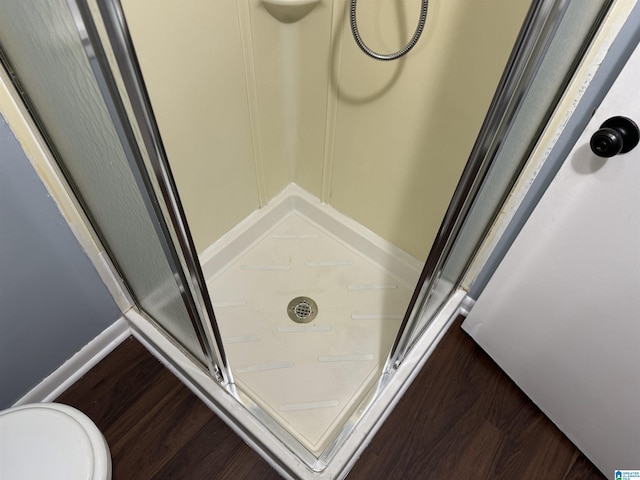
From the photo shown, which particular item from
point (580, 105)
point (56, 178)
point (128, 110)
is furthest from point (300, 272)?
point (128, 110)

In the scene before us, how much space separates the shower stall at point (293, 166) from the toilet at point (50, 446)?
1.04 ft

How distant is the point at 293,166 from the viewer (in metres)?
1.78

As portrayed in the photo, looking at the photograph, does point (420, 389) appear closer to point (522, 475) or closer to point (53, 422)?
point (522, 475)

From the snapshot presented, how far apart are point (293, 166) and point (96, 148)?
1.01 m

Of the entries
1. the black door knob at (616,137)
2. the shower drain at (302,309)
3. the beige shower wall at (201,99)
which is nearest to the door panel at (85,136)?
the beige shower wall at (201,99)

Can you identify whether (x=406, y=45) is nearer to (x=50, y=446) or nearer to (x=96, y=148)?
(x=96, y=148)

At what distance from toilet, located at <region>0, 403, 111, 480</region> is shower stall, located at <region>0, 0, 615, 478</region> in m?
0.32

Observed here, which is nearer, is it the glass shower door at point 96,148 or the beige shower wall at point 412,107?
the glass shower door at point 96,148

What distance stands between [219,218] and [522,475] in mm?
1275

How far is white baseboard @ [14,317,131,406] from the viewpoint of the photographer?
4.31ft

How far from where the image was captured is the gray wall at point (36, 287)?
3.14 feet

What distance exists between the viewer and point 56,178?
39.3 inches

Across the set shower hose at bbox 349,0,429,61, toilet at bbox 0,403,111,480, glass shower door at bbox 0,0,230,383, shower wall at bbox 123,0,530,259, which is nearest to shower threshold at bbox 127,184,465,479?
shower wall at bbox 123,0,530,259

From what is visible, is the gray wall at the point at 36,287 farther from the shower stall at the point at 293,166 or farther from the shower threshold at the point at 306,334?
the shower threshold at the point at 306,334
